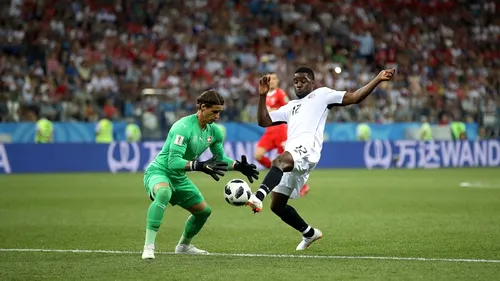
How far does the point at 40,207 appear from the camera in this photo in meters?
17.4

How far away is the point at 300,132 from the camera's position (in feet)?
34.7

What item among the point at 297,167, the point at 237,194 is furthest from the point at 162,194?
the point at 297,167

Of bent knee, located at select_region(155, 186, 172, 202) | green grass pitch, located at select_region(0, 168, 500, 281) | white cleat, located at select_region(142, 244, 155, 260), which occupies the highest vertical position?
bent knee, located at select_region(155, 186, 172, 202)

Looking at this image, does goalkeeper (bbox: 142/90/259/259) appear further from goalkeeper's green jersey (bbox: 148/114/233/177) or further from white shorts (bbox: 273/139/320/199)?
white shorts (bbox: 273/139/320/199)

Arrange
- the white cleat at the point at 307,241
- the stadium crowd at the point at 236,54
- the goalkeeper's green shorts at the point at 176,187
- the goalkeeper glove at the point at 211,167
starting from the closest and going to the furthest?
the goalkeeper glove at the point at 211,167
the goalkeeper's green shorts at the point at 176,187
the white cleat at the point at 307,241
the stadium crowd at the point at 236,54

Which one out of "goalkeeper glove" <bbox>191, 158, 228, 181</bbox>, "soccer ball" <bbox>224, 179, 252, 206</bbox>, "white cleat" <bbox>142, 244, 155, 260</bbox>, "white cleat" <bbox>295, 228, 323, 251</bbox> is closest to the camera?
"goalkeeper glove" <bbox>191, 158, 228, 181</bbox>

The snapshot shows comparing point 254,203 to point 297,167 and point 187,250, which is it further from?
point 187,250

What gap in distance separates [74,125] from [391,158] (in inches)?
435

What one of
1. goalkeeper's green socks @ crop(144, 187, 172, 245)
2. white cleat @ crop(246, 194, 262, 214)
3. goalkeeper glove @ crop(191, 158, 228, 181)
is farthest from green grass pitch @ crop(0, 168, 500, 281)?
goalkeeper glove @ crop(191, 158, 228, 181)

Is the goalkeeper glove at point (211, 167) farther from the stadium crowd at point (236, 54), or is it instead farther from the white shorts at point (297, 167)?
the stadium crowd at point (236, 54)

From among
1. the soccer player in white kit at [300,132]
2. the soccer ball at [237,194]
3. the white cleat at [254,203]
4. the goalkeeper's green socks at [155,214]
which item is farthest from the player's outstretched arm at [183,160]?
the soccer player in white kit at [300,132]

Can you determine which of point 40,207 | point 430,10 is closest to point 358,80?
point 430,10

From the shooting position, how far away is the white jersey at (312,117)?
34.6ft

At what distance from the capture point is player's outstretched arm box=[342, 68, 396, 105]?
32.7 feet
